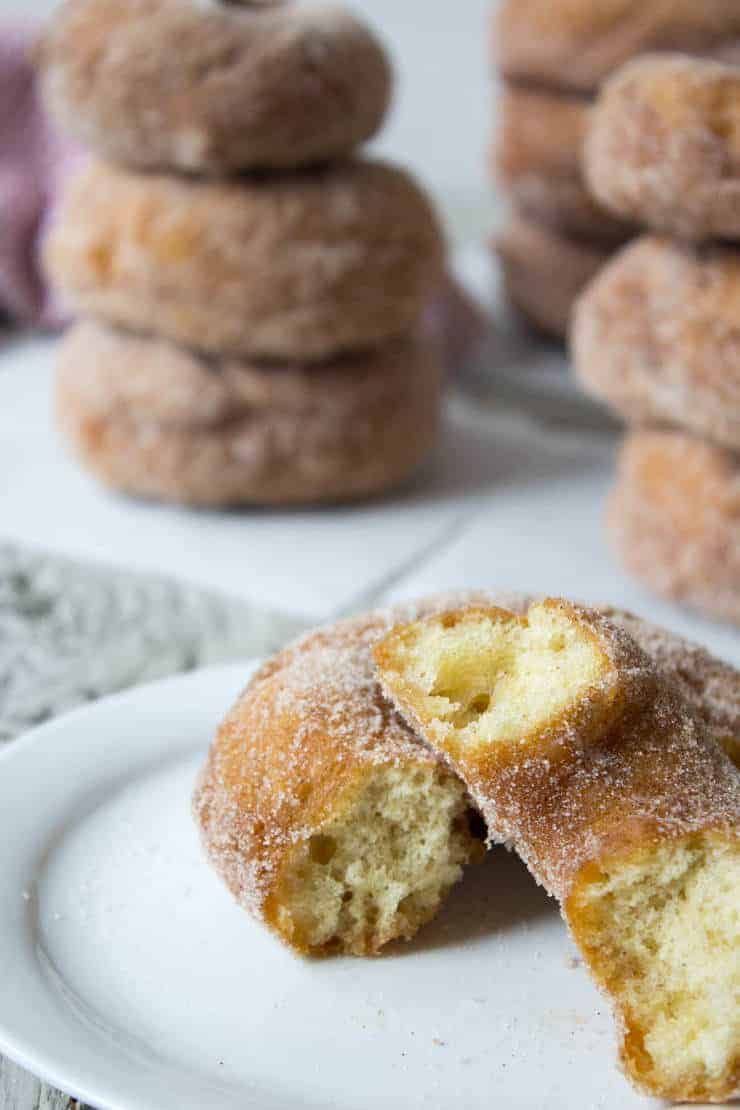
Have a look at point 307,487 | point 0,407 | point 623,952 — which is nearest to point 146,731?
point 623,952

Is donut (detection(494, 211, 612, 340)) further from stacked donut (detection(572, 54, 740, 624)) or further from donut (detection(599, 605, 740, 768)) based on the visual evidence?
donut (detection(599, 605, 740, 768))

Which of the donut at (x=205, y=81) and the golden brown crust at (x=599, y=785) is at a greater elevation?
the donut at (x=205, y=81)

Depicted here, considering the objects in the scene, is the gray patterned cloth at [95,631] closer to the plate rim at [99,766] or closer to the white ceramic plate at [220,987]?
the plate rim at [99,766]

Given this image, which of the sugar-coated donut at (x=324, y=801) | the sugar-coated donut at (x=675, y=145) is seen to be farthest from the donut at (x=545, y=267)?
the sugar-coated donut at (x=324, y=801)

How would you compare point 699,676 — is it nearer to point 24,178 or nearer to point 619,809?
point 619,809

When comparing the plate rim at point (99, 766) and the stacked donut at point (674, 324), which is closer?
the plate rim at point (99, 766)

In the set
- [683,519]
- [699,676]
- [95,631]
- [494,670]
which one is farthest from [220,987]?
[683,519]

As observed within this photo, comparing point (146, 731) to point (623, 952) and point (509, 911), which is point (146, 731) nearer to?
point (509, 911)
